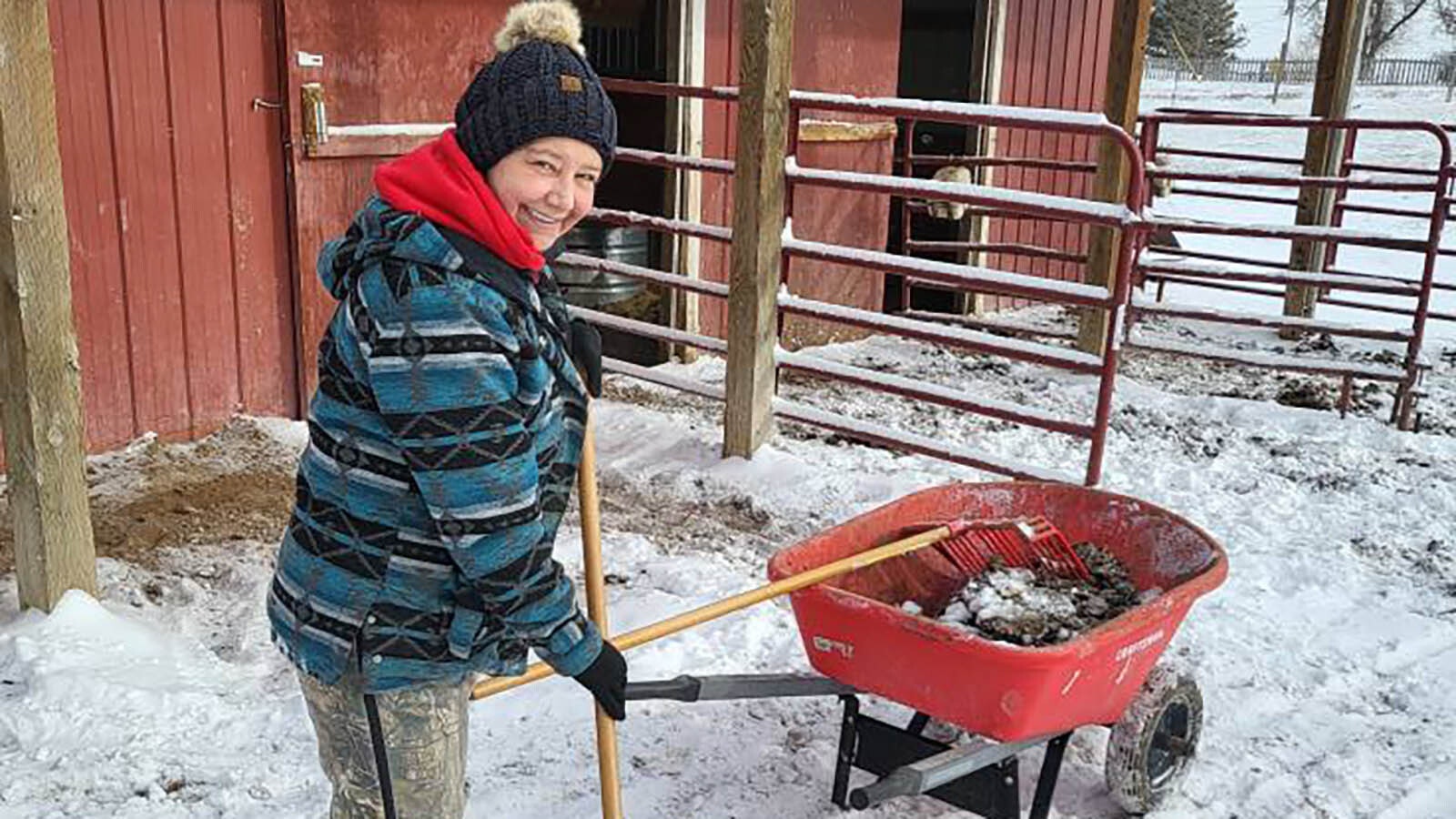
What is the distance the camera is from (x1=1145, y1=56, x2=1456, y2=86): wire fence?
4062 centimetres

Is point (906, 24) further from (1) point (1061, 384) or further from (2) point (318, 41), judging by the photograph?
(2) point (318, 41)

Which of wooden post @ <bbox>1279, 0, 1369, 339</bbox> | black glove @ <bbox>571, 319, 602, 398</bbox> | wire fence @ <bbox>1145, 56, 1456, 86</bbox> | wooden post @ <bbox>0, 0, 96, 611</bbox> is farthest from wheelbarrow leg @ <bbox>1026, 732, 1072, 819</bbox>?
wire fence @ <bbox>1145, 56, 1456, 86</bbox>

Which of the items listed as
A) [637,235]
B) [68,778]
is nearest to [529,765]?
[68,778]

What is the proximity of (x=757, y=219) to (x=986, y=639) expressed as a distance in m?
2.74

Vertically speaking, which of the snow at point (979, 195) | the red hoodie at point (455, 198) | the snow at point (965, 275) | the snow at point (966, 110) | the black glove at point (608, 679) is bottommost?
the black glove at point (608, 679)

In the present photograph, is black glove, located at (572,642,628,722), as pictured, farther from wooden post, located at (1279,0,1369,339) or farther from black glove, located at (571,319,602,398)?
wooden post, located at (1279,0,1369,339)

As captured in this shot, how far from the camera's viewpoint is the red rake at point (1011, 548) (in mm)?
3266

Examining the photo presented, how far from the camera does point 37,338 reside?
3.38 m

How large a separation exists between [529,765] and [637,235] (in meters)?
4.23

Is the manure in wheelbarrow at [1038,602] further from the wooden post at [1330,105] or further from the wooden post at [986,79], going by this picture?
the wooden post at [1330,105]

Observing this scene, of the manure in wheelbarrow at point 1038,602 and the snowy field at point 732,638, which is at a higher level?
the manure in wheelbarrow at point 1038,602

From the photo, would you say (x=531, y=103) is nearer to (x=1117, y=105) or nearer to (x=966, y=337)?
(x=966, y=337)

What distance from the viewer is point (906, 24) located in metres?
10.5

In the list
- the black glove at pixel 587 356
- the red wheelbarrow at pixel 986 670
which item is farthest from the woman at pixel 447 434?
the red wheelbarrow at pixel 986 670
